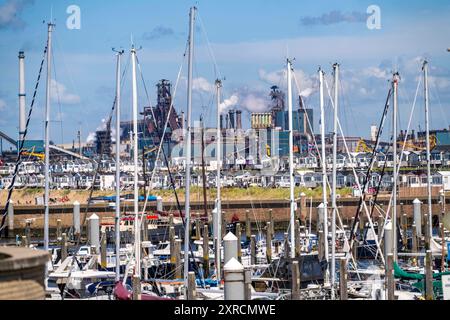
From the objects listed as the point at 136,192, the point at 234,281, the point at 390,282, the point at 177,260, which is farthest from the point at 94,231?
the point at 234,281

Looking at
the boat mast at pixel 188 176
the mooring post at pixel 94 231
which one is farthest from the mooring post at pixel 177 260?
the boat mast at pixel 188 176

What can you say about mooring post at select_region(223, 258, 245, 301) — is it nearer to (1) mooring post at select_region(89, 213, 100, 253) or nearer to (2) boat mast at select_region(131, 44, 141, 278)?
(2) boat mast at select_region(131, 44, 141, 278)

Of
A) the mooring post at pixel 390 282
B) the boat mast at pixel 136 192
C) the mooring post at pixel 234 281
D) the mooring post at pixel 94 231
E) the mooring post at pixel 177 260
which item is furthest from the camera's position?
the mooring post at pixel 94 231

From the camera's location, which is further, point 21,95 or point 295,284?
point 21,95

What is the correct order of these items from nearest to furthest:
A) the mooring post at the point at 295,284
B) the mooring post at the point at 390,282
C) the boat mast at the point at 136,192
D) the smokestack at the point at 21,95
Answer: the mooring post at the point at 295,284 → the mooring post at the point at 390,282 → the boat mast at the point at 136,192 → the smokestack at the point at 21,95

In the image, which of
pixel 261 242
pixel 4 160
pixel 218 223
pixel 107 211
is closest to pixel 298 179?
pixel 107 211

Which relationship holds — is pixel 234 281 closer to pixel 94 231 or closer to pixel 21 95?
pixel 21 95

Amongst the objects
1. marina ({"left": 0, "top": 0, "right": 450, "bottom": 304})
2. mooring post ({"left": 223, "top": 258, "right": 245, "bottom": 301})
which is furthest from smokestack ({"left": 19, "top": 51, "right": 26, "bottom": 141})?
mooring post ({"left": 223, "top": 258, "right": 245, "bottom": 301})

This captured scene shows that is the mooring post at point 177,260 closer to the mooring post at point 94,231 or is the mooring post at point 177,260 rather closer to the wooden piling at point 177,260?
the wooden piling at point 177,260

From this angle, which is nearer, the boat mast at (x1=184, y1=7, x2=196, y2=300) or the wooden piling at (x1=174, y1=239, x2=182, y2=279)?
the boat mast at (x1=184, y1=7, x2=196, y2=300)

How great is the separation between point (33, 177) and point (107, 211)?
37.8 metres
